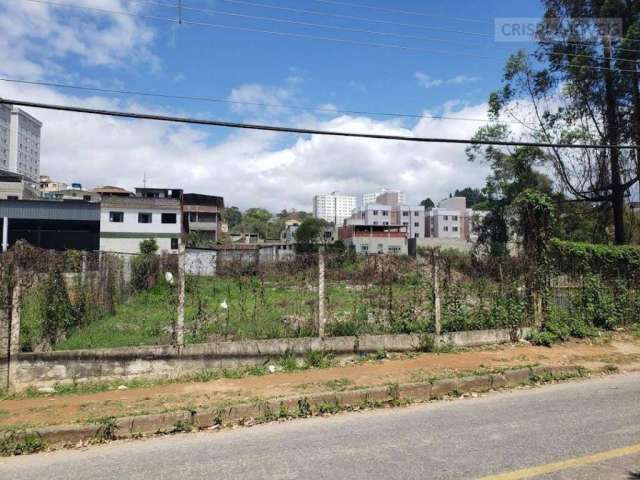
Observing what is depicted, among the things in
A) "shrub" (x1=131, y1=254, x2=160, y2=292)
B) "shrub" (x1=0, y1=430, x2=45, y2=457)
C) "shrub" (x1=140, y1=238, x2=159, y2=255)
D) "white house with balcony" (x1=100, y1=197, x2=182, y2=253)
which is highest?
"white house with balcony" (x1=100, y1=197, x2=182, y2=253)

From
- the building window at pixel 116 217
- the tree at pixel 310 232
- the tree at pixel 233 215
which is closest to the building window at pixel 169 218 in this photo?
the building window at pixel 116 217

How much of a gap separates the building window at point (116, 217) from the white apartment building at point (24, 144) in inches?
1724

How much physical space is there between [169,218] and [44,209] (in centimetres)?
1287

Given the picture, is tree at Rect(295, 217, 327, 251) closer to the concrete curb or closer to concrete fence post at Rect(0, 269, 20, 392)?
the concrete curb

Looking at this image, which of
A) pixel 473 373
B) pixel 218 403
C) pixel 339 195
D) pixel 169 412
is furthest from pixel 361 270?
pixel 339 195

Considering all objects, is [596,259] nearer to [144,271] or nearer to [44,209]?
[144,271]

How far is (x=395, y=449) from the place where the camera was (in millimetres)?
4613

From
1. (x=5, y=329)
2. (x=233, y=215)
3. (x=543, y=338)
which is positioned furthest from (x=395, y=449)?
(x=233, y=215)

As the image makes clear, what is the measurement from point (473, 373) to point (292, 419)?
3.31 m

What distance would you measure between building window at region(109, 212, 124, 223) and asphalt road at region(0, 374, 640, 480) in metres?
52.2

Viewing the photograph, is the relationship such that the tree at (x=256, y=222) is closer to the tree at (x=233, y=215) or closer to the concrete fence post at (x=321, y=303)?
the tree at (x=233, y=215)

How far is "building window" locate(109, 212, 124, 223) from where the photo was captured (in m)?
52.5

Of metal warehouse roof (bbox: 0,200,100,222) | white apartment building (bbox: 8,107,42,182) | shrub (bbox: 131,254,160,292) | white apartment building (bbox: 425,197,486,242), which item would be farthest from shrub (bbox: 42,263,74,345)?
white apartment building (bbox: 425,197,486,242)

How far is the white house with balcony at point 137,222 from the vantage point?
52438 millimetres
